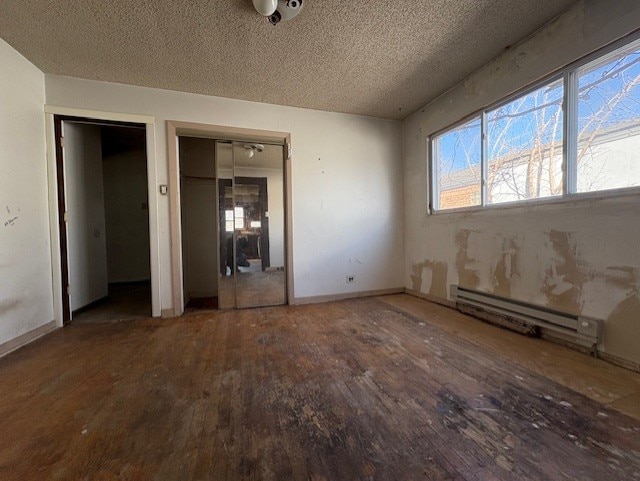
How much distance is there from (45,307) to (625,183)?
526cm

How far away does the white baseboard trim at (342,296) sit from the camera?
367 centimetres

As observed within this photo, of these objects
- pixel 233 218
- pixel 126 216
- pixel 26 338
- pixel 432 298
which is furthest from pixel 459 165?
pixel 126 216

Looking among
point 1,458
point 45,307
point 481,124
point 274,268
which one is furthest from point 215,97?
point 1,458

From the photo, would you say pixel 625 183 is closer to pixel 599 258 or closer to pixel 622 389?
pixel 599 258

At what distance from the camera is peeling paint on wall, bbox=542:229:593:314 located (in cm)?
210

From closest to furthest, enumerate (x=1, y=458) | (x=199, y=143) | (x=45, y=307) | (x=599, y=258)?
(x=1, y=458) → (x=599, y=258) → (x=45, y=307) → (x=199, y=143)

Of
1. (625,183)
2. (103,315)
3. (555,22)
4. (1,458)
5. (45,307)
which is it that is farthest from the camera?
(103,315)

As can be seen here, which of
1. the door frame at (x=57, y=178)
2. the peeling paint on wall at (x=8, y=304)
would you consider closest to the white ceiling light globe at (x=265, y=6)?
the door frame at (x=57, y=178)

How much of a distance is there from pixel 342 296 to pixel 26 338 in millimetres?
3445

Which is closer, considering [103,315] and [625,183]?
[625,183]

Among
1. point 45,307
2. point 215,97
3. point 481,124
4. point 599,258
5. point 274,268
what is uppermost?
point 215,97

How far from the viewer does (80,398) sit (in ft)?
5.17

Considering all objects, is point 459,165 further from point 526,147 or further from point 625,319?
point 625,319

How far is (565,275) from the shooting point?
2.19 meters
